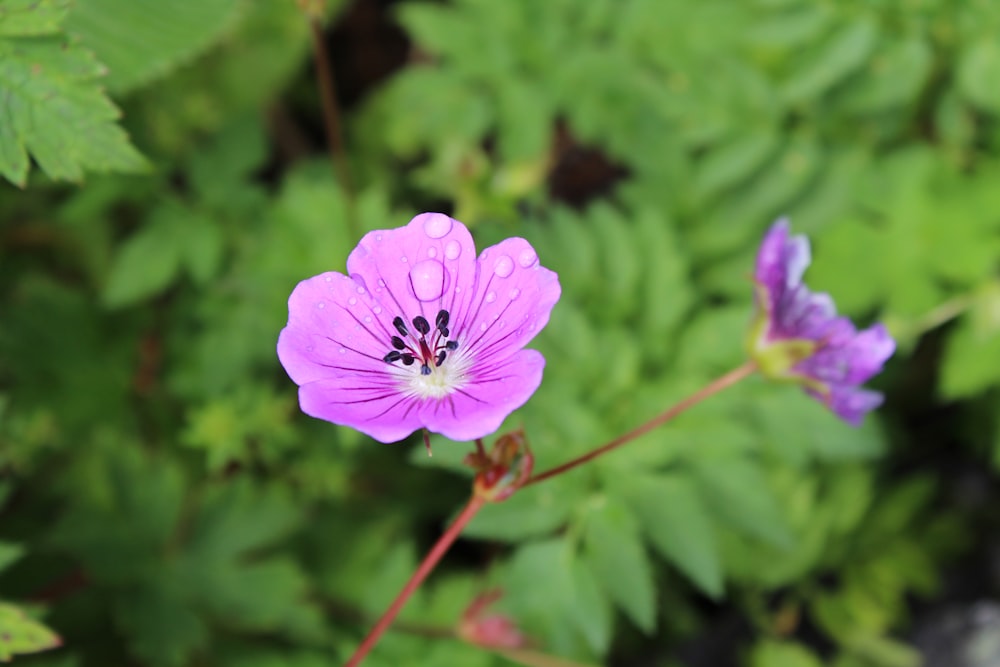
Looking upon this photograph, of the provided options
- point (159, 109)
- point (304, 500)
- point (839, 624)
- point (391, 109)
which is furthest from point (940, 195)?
point (159, 109)

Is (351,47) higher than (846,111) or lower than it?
higher

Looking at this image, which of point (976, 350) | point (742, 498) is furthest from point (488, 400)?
point (976, 350)

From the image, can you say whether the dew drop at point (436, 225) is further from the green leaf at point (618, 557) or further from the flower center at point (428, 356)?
the green leaf at point (618, 557)

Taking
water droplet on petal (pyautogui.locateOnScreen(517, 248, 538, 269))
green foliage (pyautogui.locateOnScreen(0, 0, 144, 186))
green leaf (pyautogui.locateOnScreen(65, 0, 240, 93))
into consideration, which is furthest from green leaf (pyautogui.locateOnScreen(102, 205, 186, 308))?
water droplet on petal (pyautogui.locateOnScreen(517, 248, 538, 269))

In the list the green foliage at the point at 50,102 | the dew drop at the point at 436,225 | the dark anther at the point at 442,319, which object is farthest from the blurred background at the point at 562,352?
Answer: the dew drop at the point at 436,225

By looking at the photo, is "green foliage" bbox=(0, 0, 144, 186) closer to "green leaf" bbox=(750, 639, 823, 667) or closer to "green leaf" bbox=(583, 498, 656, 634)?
"green leaf" bbox=(583, 498, 656, 634)

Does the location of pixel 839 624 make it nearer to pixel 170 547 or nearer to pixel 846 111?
pixel 846 111

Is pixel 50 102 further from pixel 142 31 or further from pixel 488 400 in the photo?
pixel 488 400
